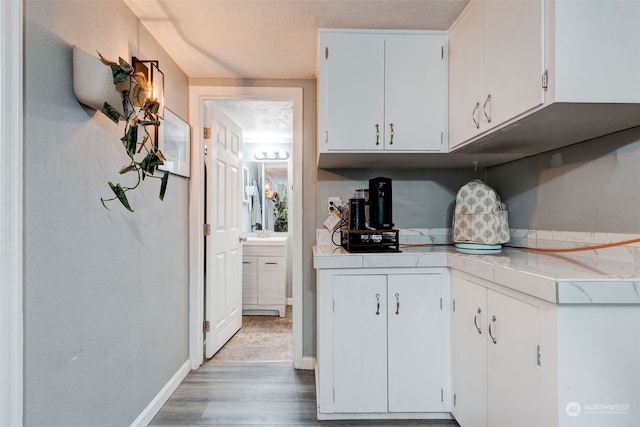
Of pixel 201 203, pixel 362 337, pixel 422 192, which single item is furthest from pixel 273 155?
pixel 362 337

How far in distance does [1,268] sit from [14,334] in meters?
0.21

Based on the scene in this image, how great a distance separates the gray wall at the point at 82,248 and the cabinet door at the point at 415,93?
1.38 meters

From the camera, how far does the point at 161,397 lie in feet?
6.57

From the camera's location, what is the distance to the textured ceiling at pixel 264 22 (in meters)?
1.66

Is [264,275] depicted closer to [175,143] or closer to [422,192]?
[175,143]

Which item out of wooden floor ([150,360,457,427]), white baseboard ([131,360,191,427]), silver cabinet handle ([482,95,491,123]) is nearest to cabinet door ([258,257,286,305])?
wooden floor ([150,360,457,427])

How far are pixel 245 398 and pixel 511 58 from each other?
2285 millimetres

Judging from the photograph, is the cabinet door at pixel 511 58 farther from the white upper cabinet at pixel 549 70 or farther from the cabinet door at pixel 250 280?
the cabinet door at pixel 250 280

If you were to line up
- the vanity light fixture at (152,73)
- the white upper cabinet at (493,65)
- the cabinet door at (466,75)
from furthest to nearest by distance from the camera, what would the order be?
the vanity light fixture at (152,73) → the cabinet door at (466,75) → the white upper cabinet at (493,65)

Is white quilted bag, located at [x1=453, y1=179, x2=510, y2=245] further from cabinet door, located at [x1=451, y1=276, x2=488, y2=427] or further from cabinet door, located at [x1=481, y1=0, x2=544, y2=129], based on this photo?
cabinet door, located at [x1=481, y1=0, x2=544, y2=129]

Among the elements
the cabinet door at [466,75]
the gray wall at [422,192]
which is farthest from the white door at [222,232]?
the cabinet door at [466,75]

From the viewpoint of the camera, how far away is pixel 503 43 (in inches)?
54.6

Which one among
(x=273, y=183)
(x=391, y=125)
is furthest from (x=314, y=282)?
(x=273, y=183)

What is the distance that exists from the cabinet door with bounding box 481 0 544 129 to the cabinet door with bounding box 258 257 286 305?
282 centimetres
